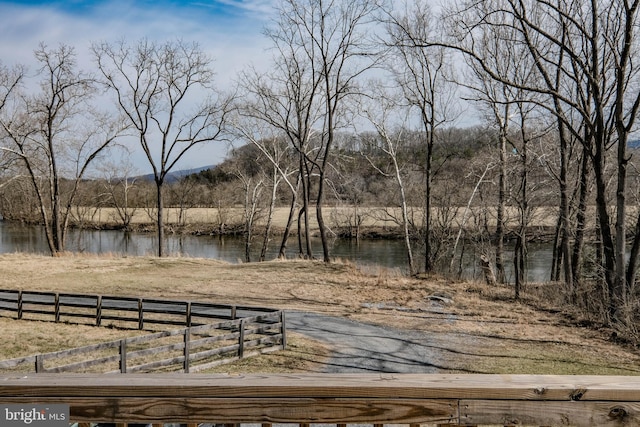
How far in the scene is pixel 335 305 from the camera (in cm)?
1792

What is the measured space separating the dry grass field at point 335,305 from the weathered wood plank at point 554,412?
9.66 m

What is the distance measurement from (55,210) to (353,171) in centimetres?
2519

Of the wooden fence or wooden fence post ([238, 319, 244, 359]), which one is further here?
wooden fence post ([238, 319, 244, 359])

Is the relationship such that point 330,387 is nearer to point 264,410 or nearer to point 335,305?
point 264,410

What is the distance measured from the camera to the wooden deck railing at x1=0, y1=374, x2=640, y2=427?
1936mm

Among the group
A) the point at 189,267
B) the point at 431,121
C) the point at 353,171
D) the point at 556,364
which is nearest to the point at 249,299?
the point at 189,267

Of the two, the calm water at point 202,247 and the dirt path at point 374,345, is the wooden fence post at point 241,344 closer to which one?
the dirt path at point 374,345

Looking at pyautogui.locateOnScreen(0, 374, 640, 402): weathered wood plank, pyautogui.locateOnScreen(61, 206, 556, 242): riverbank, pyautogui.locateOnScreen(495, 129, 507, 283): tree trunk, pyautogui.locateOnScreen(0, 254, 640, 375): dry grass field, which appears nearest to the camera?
pyautogui.locateOnScreen(0, 374, 640, 402): weathered wood plank

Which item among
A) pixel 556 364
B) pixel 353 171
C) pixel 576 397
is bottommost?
pixel 556 364

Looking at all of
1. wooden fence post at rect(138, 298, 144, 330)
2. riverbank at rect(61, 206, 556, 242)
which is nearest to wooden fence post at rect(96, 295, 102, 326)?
wooden fence post at rect(138, 298, 144, 330)

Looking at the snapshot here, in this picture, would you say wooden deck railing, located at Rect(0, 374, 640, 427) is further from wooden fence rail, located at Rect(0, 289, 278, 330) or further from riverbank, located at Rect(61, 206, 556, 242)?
riverbank, located at Rect(61, 206, 556, 242)

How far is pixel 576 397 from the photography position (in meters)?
1.96

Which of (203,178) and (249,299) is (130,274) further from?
(203,178)

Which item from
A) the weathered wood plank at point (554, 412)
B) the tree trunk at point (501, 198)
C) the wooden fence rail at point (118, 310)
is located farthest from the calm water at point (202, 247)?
the weathered wood plank at point (554, 412)
